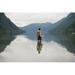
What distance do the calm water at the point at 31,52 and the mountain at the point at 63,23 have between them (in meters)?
0.12

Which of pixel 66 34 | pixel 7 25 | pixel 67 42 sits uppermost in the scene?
pixel 7 25

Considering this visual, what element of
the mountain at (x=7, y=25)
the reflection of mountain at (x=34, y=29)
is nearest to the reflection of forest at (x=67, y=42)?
the reflection of mountain at (x=34, y=29)

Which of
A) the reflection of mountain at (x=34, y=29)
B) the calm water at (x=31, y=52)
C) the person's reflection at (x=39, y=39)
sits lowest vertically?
the calm water at (x=31, y=52)

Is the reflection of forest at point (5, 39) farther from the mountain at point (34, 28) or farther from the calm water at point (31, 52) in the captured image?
the mountain at point (34, 28)

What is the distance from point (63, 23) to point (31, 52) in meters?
0.55

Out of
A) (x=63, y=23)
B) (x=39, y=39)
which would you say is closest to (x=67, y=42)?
(x=63, y=23)

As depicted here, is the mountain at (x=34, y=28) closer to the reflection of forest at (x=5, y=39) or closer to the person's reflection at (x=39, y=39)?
the person's reflection at (x=39, y=39)

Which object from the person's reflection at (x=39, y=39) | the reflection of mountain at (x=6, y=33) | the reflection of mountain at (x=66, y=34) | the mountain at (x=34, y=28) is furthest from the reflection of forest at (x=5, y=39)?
the reflection of mountain at (x=66, y=34)

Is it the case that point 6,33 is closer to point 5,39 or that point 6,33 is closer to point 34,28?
point 5,39

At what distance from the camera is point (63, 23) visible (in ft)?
9.97

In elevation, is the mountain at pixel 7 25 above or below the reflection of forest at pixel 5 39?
above

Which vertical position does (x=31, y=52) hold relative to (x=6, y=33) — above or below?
below

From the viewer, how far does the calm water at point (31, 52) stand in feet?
9.89
